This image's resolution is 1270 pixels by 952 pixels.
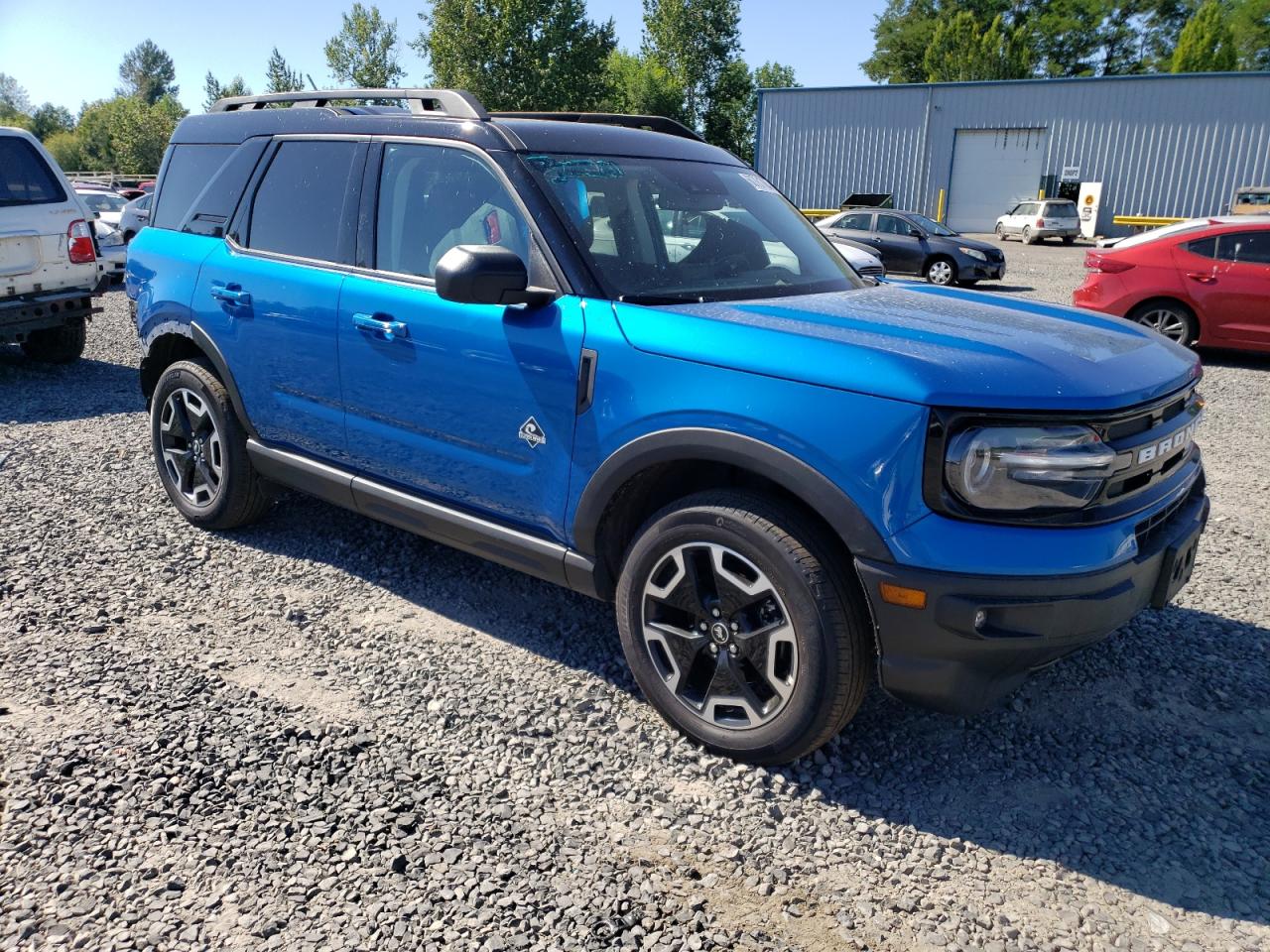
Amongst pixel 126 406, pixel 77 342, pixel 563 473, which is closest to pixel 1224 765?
pixel 563 473

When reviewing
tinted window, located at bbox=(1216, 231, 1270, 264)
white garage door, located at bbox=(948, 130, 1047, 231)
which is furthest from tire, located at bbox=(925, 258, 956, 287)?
white garage door, located at bbox=(948, 130, 1047, 231)

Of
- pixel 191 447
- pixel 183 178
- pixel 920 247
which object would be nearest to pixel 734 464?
pixel 191 447

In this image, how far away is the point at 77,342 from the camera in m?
9.28

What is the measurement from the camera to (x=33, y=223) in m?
8.27

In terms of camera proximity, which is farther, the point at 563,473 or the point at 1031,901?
the point at 563,473

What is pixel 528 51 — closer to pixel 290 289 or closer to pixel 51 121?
pixel 290 289

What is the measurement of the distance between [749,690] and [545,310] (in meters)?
1.37

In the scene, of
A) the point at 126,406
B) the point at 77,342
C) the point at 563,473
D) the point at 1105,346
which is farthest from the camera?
the point at 77,342

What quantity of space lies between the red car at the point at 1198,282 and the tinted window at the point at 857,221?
29.8 feet

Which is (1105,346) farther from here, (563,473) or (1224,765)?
(563,473)

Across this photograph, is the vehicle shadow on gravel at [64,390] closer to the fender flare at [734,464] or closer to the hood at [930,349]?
the fender flare at [734,464]

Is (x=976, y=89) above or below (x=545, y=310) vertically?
above

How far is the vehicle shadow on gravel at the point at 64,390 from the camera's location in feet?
25.0

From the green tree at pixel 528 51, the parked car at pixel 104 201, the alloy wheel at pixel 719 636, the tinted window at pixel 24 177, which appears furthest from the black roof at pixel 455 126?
the green tree at pixel 528 51
